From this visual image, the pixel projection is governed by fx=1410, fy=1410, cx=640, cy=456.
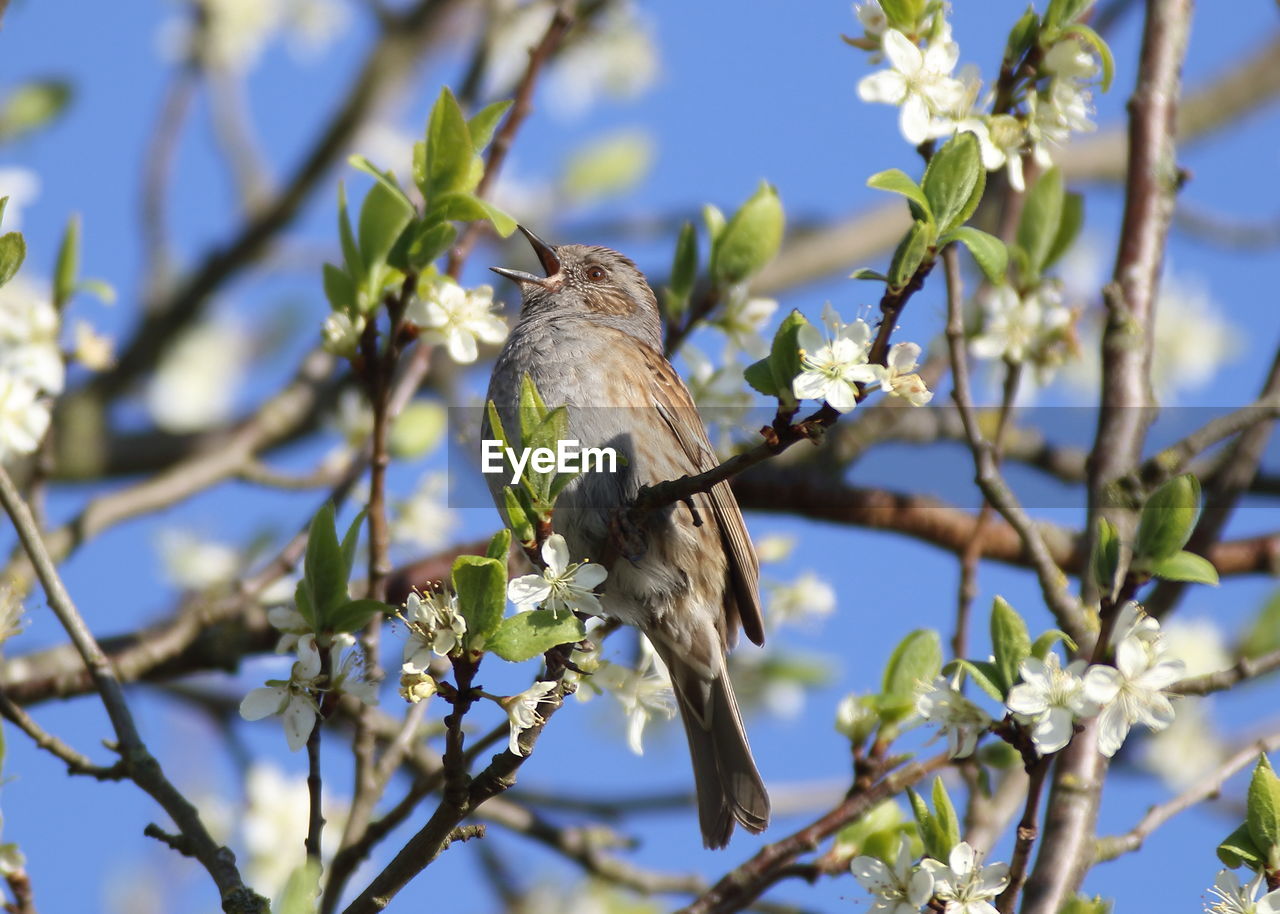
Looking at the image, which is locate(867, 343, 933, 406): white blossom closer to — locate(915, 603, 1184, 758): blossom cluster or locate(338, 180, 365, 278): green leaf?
locate(915, 603, 1184, 758): blossom cluster

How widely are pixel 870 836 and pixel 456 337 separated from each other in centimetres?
168

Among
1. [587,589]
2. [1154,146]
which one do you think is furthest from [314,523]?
[1154,146]

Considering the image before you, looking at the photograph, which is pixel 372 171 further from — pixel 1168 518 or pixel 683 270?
pixel 1168 518

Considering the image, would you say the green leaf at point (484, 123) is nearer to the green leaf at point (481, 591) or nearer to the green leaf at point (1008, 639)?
the green leaf at point (481, 591)

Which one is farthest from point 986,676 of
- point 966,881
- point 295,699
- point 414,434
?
point 414,434

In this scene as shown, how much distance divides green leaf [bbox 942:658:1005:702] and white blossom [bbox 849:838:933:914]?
41 cm

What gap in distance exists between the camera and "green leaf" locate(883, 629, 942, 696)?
3662mm

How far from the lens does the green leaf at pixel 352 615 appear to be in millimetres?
3002

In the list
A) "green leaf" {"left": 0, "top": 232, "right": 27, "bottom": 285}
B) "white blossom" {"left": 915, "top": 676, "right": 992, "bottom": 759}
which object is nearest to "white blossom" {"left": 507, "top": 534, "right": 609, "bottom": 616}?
"white blossom" {"left": 915, "top": 676, "right": 992, "bottom": 759}

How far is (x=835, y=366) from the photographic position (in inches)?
103

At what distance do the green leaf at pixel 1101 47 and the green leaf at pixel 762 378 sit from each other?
1131mm

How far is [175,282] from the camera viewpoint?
778cm

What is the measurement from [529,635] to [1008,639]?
100 cm

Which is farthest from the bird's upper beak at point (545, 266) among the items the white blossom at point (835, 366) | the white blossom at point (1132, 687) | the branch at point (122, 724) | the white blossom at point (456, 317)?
the white blossom at point (1132, 687)
